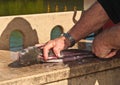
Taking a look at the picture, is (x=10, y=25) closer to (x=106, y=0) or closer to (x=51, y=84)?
(x=51, y=84)

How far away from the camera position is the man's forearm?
2811 mm

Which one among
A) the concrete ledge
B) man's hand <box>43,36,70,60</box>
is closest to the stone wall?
the concrete ledge

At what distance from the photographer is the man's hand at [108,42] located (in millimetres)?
2725

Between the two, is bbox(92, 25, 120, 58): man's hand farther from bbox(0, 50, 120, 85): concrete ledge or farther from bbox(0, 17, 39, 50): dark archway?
bbox(0, 17, 39, 50): dark archway

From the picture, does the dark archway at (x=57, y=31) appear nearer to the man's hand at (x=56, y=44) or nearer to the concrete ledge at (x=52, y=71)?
the concrete ledge at (x=52, y=71)

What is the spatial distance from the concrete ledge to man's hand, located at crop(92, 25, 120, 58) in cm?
55

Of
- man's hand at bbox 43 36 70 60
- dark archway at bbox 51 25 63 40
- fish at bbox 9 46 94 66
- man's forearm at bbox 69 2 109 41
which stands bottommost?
dark archway at bbox 51 25 63 40

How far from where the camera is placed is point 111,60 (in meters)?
3.81

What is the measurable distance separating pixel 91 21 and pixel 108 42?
0.23 meters

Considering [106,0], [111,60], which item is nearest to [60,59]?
[111,60]

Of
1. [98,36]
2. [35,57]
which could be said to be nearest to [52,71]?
[35,57]

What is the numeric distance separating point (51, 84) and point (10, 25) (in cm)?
194

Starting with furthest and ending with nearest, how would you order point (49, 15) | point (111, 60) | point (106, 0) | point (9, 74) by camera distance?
1. point (49, 15)
2. point (111, 60)
3. point (9, 74)
4. point (106, 0)

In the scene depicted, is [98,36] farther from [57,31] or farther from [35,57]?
[57,31]
